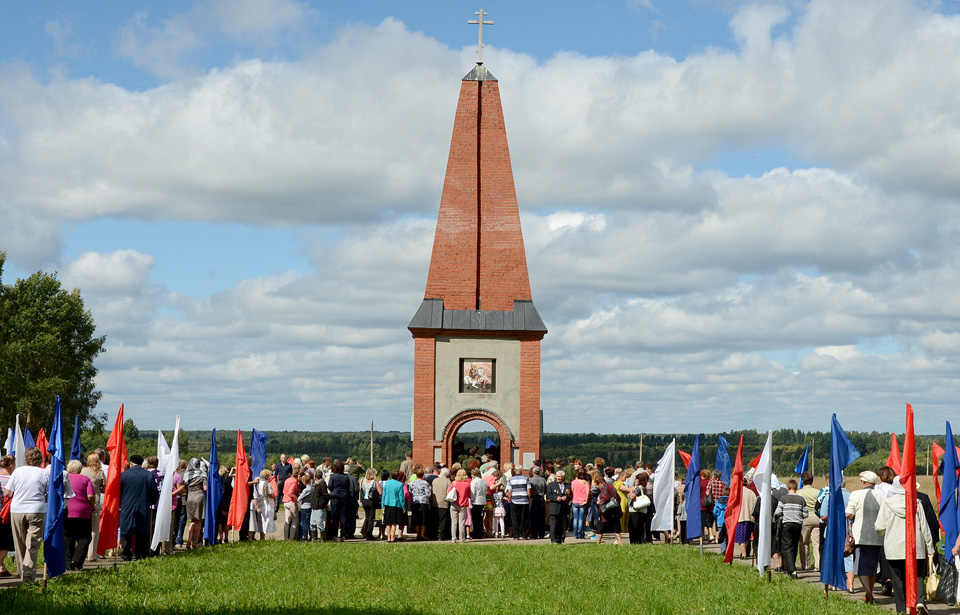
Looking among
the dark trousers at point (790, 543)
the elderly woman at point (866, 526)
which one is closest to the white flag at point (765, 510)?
the dark trousers at point (790, 543)

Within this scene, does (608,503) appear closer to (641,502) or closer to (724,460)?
(641,502)

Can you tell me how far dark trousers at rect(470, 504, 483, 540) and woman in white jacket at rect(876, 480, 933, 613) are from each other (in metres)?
11.4

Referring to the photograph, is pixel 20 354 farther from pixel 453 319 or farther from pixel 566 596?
pixel 566 596

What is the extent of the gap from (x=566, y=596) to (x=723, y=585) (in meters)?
2.52

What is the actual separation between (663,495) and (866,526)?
7.61 metres

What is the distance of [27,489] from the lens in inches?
512

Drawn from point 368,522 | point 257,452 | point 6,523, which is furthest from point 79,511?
point 368,522

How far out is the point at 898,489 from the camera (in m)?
12.6

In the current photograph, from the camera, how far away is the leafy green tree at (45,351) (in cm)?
4709

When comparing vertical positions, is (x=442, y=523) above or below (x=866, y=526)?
below

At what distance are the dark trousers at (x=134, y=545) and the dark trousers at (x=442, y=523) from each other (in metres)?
7.04

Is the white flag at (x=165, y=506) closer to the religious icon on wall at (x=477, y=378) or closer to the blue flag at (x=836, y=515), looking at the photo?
the blue flag at (x=836, y=515)

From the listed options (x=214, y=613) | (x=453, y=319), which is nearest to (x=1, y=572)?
(x=214, y=613)

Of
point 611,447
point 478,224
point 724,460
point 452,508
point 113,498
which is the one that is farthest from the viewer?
point 611,447
